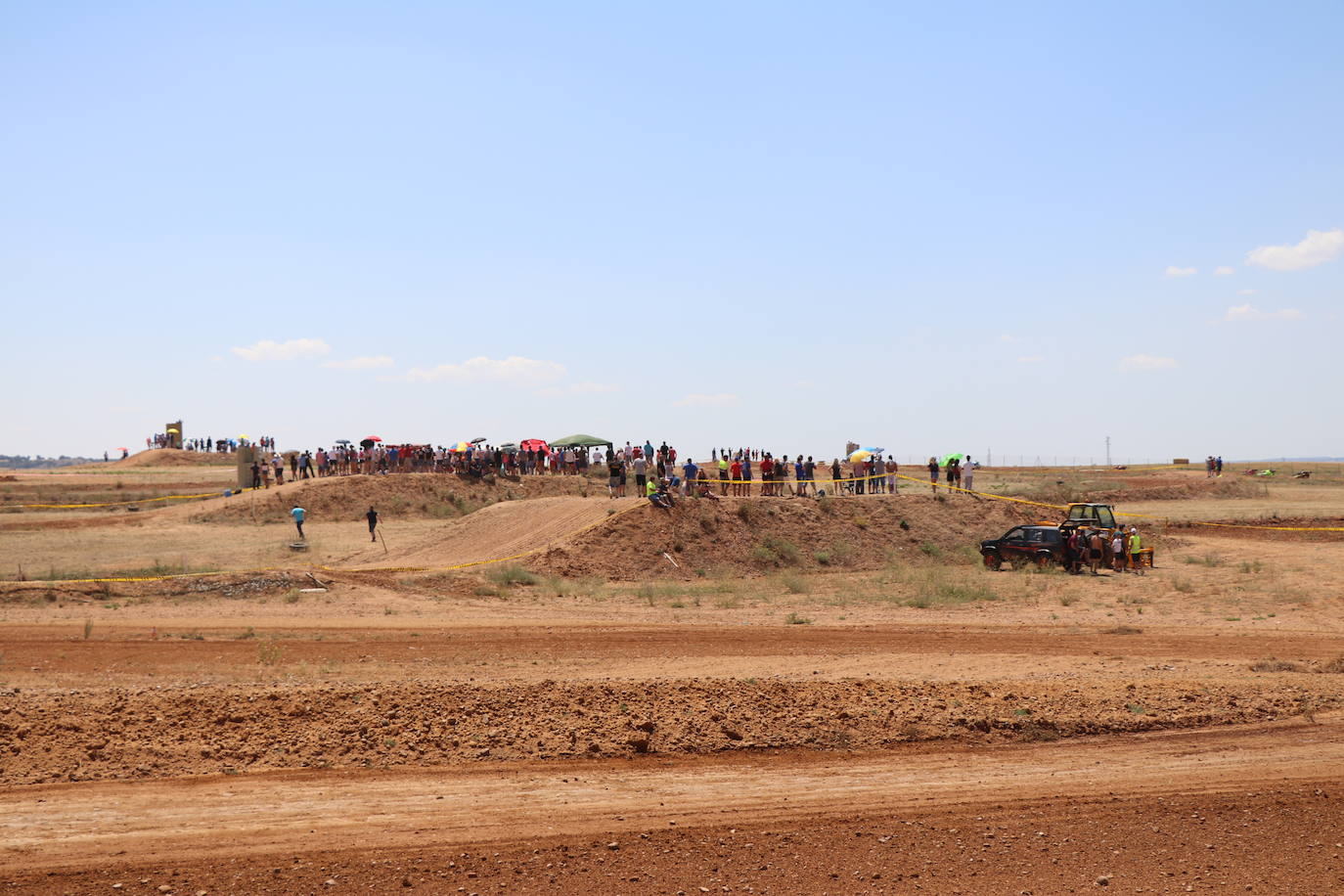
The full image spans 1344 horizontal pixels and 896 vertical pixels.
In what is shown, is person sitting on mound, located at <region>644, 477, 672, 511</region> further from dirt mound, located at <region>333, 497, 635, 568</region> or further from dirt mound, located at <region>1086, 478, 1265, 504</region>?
dirt mound, located at <region>1086, 478, 1265, 504</region>

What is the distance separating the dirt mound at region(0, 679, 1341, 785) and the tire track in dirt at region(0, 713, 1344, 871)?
43 centimetres

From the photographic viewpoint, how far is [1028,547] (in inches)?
1297

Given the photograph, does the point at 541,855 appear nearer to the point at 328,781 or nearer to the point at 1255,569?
the point at 328,781

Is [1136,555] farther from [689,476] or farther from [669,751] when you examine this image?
[669,751]

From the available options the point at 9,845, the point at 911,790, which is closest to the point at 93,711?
the point at 9,845

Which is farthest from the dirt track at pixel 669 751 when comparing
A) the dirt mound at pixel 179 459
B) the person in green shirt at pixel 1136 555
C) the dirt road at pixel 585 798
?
the dirt mound at pixel 179 459

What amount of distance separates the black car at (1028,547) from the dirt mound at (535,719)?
17.7 metres

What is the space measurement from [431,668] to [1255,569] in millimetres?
26033

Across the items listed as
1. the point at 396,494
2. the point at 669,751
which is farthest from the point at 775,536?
the point at 669,751

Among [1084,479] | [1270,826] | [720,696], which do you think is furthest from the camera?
[1084,479]

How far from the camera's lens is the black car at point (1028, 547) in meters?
32.5

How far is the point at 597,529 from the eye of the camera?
3394 cm

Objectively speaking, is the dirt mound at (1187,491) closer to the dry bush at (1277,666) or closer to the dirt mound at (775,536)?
the dirt mound at (775,536)

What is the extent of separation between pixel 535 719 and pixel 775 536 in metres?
24.3
